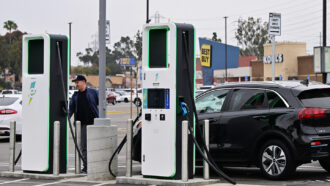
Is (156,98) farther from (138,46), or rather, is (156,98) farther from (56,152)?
(138,46)

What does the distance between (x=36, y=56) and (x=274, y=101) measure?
4.31m

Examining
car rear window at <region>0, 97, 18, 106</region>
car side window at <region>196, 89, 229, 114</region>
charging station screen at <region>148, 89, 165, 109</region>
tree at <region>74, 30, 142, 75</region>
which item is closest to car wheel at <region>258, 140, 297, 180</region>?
car side window at <region>196, 89, 229, 114</region>

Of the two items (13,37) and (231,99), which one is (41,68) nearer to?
(231,99)

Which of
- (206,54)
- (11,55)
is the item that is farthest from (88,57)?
(206,54)

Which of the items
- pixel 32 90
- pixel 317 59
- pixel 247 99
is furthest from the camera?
pixel 317 59

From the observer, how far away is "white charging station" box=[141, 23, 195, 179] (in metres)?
9.37

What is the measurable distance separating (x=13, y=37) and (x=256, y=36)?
43347 millimetres

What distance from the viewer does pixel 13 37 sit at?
360 feet

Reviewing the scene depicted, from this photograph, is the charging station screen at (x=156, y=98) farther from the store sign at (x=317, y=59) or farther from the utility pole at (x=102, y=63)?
the store sign at (x=317, y=59)

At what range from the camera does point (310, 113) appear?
9945 mm

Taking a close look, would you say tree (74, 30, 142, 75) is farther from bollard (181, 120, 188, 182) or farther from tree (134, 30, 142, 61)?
bollard (181, 120, 188, 182)

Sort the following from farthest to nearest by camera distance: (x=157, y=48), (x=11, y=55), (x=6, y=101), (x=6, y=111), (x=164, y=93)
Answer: (x=11, y=55), (x=6, y=101), (x=6, y=111), (x=157, y=48), (x=164, y=93)

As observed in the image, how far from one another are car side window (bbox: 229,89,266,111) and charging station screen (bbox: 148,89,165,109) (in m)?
1.85

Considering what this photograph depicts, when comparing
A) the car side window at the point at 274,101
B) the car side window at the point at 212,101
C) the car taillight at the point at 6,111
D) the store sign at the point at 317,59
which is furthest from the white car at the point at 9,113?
the car side window at the point at 274,101
